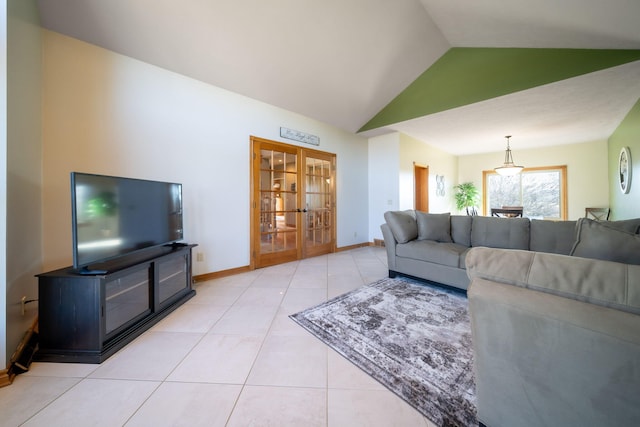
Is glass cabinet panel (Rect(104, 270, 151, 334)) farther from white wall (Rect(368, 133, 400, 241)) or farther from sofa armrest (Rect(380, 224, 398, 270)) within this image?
white wall (Rect(368, 133, 400, 241))

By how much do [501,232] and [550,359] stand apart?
2.31 metres

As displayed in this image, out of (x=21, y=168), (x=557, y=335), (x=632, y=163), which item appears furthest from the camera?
(x=632, y=163)

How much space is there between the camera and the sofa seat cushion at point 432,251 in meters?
2.48

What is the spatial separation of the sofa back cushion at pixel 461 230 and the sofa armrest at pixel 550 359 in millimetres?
2288

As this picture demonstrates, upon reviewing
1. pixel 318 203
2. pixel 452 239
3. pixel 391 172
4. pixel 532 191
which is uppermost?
pixel 391 172

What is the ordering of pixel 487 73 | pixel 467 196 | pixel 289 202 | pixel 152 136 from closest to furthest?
pixel 152 136
pixel 487 73
pixel 289 202
pixel 467 196

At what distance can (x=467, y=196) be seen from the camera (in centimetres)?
657

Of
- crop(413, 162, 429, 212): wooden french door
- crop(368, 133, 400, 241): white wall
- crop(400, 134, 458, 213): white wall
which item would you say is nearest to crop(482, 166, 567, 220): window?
crop(400, 134, 458, 213): white wall

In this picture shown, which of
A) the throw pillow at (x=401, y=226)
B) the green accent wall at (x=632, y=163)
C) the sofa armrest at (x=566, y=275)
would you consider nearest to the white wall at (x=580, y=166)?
the green accent wall at (x=632, y=163)

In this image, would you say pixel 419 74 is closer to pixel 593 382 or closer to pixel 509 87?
pixel 509 87

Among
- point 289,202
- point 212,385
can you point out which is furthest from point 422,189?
point 212,385

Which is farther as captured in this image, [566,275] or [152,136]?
[152,136]

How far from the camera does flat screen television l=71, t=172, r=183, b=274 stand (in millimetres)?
1497

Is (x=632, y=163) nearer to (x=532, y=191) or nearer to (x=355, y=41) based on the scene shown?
(x=532, y=191)
